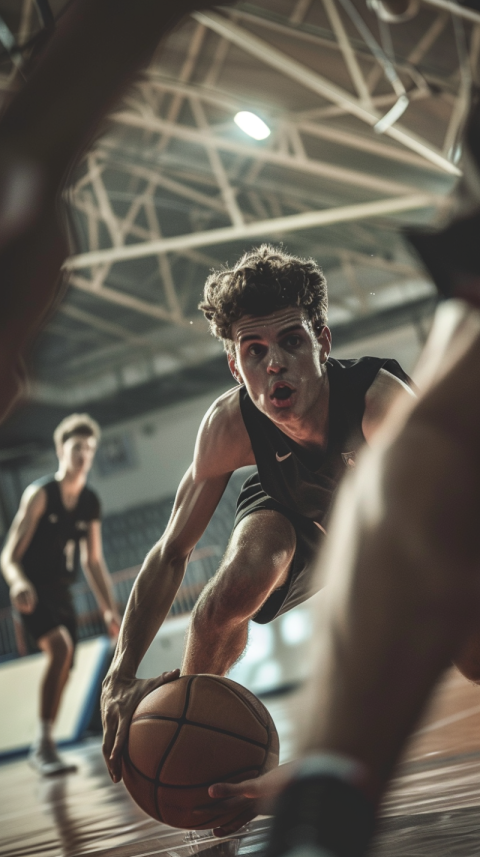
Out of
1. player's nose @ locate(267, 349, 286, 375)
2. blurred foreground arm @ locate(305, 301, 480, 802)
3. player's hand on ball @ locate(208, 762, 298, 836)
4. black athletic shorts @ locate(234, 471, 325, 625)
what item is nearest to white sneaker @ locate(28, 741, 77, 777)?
black athletic shorts @ locate(234, 471, 325, 625)

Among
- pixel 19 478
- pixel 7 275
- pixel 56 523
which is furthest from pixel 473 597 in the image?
pixel 19 478

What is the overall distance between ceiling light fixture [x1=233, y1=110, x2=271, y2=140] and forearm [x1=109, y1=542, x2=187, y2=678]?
7.53 metres

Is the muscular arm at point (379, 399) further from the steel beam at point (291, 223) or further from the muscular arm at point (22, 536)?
the steel beam at point (291, 223)

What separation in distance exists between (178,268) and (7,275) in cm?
1361

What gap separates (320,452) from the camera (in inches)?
73.2

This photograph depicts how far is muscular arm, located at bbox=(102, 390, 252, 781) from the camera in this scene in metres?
1.52

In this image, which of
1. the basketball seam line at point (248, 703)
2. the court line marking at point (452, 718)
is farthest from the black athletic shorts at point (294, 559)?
the court line marking at point (452, 718)

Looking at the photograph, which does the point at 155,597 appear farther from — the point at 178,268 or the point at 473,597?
the point at 178,268

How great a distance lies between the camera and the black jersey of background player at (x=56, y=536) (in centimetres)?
489

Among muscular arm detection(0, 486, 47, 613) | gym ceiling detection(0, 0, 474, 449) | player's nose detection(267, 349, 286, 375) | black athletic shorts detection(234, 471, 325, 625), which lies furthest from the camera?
gym ceiling detection(0, 0, 474, 449)

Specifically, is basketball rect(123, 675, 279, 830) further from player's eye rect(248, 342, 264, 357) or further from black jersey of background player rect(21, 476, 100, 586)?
black jersey of background player rect(21, 476, 100, 586)

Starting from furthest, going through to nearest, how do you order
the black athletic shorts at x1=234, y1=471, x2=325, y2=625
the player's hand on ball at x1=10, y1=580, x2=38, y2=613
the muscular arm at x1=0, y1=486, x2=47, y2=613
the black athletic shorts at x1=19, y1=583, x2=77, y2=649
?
the black athletic shorts at x1=19, y1=583, x2=77, y2=649 → the muscular arm at x1=0, y1=486, x2=47, y2=613 → the player's hand on ball at x1=10, y1=580, x2=38, y2=613 → the black athletic shorts at x1=234, y1=471, x2=325, y2=625

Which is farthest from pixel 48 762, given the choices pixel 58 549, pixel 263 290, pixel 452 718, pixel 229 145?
pixel 229 145

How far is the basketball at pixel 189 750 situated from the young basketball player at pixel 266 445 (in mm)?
192
